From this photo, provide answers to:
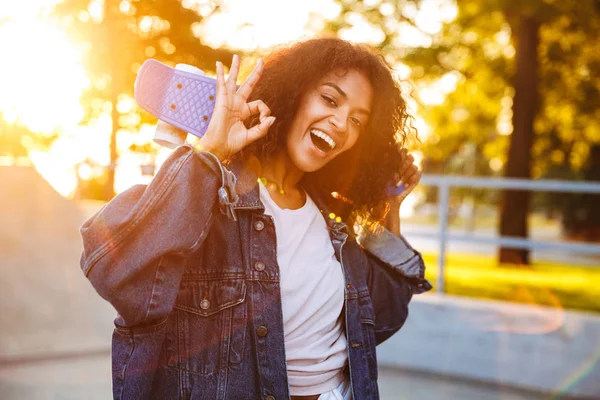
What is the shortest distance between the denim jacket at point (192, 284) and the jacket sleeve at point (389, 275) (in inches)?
12.5

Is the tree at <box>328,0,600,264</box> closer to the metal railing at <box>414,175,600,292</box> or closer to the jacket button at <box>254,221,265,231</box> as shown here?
the metal railing at <box>414,175,600,292</box>

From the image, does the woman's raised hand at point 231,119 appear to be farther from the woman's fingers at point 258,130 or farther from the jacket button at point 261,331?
the jacket button at point 261,331

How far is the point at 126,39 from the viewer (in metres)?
12.2

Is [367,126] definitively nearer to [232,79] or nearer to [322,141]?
[322,141]

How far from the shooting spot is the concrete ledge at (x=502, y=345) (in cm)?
505

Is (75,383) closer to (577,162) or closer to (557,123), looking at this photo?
(557,123)

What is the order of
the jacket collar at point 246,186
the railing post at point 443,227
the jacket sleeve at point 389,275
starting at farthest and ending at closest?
the railing post at point 443,227 → the jacket sleeve at point 389,275 → the jacket collar at point 246,186

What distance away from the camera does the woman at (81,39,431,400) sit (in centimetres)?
155

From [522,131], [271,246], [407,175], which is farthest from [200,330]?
[522,131]

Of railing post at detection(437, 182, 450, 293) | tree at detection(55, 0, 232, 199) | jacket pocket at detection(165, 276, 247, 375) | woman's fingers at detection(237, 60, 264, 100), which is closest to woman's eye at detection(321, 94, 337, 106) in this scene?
woman's fingers at detection(237, 60, 264, 100)

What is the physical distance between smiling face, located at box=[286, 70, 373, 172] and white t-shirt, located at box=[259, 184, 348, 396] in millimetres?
168

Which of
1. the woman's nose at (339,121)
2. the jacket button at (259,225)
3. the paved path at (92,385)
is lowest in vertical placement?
the paved path at (92,385)

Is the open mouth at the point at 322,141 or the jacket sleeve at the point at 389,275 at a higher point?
the open mouth at the point at 322,141

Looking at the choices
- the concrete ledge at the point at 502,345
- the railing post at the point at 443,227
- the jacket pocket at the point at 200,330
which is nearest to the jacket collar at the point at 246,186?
the jacket pocket at the point at 200,330
